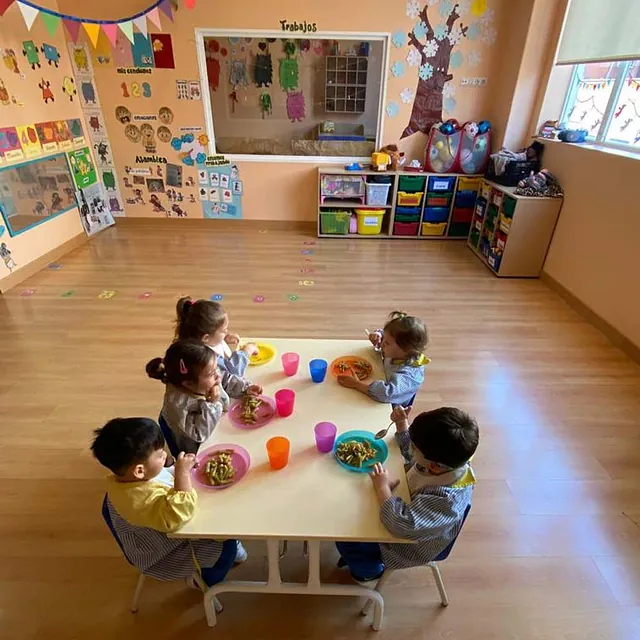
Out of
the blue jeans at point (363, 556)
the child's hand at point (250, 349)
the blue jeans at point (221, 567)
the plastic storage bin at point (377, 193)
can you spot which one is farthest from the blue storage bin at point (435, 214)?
the blue jeans at point (221, 567)

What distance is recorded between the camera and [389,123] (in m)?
4.66

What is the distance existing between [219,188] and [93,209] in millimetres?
1402

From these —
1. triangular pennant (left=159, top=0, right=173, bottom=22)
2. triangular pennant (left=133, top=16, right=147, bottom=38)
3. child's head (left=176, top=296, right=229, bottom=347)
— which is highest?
triangular pennant (left=159, top=0, right=173, bottom=22)

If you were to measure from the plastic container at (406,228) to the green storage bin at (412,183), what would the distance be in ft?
1.18

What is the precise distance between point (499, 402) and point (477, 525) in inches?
33.0

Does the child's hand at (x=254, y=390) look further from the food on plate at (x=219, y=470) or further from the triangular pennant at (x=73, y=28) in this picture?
the triangular pennant at (x=73, y=28)

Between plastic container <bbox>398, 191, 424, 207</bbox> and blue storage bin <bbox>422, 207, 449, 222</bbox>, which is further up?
plastic container <bbox>398, 191, 424, 207</bbox>

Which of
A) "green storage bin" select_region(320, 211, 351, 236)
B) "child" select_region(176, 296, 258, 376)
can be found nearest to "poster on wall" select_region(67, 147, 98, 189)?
"green storage bin" select_region(320, 211, 351, 236)

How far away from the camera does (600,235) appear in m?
3.17

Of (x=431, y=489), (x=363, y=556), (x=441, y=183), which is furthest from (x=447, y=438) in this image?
(x=441, y=183)

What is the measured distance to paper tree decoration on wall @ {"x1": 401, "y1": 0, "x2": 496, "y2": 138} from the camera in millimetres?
4145

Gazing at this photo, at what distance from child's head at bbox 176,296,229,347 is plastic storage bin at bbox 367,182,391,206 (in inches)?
133

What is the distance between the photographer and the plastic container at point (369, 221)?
472cm

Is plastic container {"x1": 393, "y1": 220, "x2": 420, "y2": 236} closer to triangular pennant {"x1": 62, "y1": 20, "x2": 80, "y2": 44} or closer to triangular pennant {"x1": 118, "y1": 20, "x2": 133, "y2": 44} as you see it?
triangular pennant {"x1": 118, "y1": 20, "x2": 133, "y2": 44}
